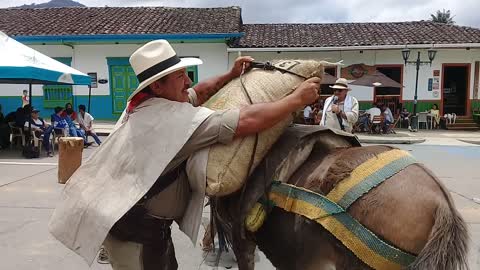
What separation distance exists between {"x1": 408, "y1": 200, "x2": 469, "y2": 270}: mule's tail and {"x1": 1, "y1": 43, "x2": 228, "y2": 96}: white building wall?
668 inches

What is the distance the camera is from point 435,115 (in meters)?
18.3

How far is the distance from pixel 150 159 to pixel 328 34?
19.1 metres

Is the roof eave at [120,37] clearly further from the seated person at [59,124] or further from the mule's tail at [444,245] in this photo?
the mule's tail at [444,245]

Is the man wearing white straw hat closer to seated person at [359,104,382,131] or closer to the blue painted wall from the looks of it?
seated person at [359,104,382,131]

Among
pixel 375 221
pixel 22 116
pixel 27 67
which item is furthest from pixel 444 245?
pixel 22 116

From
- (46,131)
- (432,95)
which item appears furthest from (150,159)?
(432,95)

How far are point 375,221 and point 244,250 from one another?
0.78 meters

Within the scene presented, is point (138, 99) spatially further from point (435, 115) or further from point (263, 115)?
point (435, 115)

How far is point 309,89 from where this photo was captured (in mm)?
1889

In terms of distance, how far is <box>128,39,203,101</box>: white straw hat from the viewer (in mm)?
1969

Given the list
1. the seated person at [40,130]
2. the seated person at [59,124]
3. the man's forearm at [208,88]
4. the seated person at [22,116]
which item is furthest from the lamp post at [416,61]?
the man's forearm at [208,88]

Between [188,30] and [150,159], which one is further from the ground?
[188,30]

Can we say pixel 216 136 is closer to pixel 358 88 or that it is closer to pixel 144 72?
pixel 144 72

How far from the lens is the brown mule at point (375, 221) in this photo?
5.11ft
